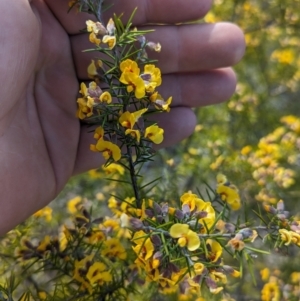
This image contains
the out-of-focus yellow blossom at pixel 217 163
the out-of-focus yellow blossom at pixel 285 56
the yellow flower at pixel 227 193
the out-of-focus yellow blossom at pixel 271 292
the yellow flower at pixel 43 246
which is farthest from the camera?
the out-of-focus yellow blossom at pixel 285 56

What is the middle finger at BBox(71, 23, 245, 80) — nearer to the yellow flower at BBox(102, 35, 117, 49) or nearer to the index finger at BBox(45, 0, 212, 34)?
the index finger at BBox(45, 0, 212, 34)

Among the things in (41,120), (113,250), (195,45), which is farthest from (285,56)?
(113,250)

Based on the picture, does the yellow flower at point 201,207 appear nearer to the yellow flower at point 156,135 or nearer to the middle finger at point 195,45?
the yellow flower at point 156,135

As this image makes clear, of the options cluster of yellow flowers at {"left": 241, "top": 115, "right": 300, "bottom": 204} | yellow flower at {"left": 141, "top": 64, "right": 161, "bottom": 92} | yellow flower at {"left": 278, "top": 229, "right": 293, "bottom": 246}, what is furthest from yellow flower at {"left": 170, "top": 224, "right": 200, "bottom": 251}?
cluster of yellow flowers at {"left": 241, "top": 115, "right": 300, "bottom": 204}

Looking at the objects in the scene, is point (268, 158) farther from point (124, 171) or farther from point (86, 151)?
point (86, 151)

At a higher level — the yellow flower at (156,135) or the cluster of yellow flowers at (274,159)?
the yellow flower at (156,135)

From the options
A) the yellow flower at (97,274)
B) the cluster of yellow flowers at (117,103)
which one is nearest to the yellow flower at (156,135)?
the cluster of yellow flowers at (117,103)

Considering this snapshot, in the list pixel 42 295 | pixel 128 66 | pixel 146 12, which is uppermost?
pixel 128 66

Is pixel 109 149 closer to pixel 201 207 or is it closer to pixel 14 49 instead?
pixel 201 207
